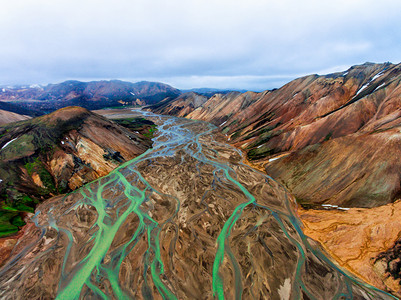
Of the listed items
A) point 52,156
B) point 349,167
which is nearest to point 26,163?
point 52,156

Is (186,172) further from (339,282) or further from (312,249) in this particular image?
(339,282)

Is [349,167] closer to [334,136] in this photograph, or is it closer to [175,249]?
[334,136]

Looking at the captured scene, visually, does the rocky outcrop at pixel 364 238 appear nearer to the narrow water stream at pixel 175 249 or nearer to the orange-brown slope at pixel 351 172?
the narrow water stream at pixel 175 249

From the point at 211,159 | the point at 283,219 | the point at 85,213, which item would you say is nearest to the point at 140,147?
the point at 211,159

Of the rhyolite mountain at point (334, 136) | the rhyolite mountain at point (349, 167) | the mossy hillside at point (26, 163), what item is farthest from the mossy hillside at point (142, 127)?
the rhyolite mountain at point (349, 167)

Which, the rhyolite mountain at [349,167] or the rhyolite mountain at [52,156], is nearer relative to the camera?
the rhyolite mountain at [349,167]

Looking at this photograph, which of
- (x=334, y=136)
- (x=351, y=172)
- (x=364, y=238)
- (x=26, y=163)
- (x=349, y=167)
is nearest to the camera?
(x=364, y=238)

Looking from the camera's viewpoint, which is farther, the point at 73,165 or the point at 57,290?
the point at 73,165
